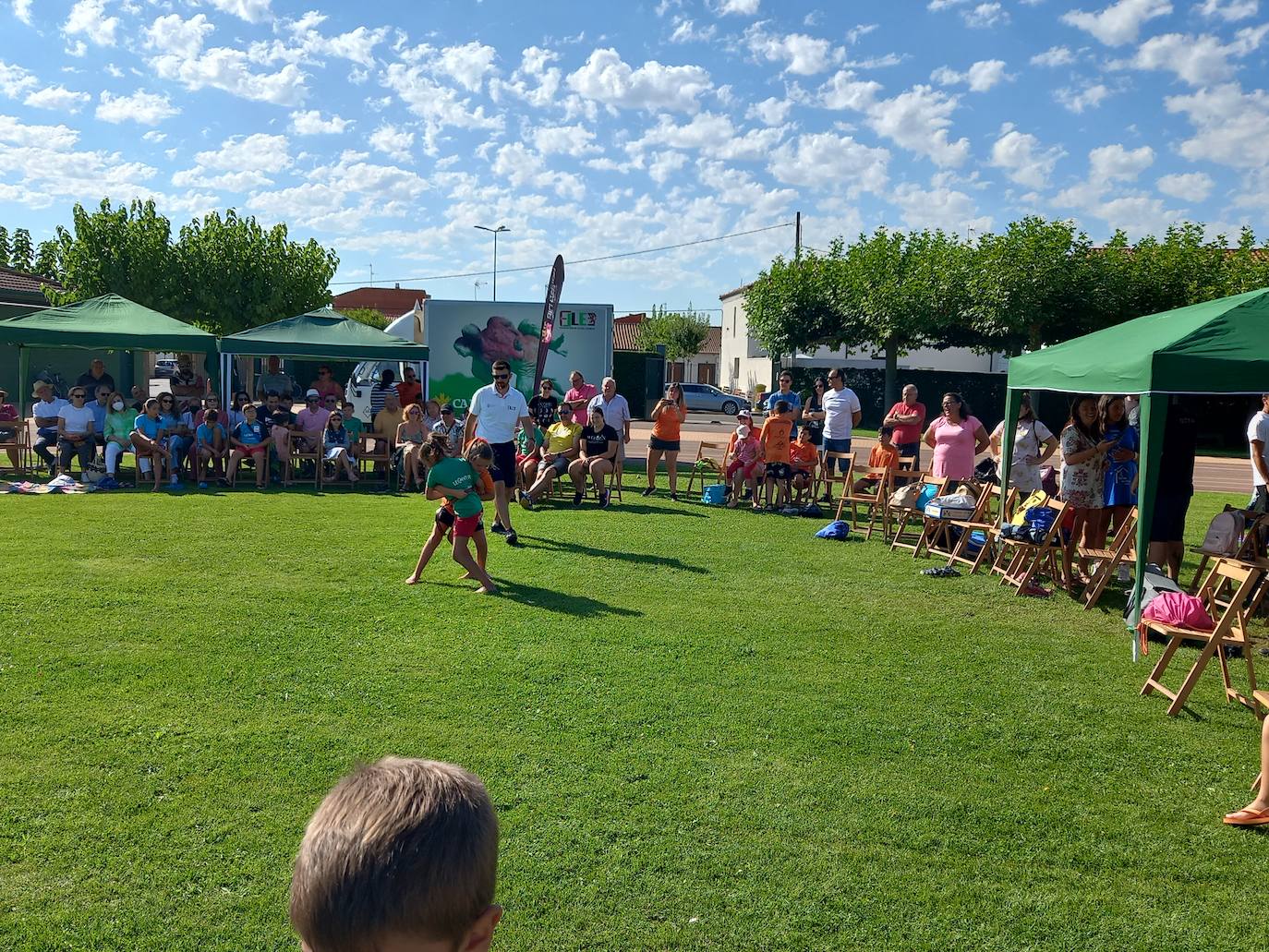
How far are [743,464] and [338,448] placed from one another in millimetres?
5933

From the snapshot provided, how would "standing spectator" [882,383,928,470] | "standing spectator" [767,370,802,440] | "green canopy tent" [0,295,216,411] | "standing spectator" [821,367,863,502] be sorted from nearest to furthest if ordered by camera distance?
"standing spectator" [882,383,928,470] < "standing spectator" [767,370,802,440] < "standing spectator" [821,367,863,502] < "green canopy tent" [0,295,216,411]

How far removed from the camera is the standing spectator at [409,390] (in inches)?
656

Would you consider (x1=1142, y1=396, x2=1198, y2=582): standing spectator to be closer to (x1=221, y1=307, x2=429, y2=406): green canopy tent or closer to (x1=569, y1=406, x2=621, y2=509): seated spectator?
(x1=569, y1=406, x2=621, y2=509): seated spectator

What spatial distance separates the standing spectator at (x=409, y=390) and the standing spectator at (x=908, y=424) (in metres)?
7.79

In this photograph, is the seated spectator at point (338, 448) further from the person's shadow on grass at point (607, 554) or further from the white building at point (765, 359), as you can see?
the white building at point (765, 359)

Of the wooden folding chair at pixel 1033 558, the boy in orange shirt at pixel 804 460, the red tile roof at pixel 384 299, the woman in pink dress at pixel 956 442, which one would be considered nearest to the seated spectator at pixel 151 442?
the boy in orange shirt at pixel 804 460

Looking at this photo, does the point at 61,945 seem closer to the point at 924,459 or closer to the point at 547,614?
the point at 547,614

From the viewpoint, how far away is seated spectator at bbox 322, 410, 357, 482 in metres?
14.6

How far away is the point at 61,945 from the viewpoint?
306 centimetres

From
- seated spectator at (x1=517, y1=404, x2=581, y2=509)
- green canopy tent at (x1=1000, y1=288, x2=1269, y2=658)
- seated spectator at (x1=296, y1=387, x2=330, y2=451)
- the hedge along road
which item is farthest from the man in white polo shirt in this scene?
the hedge along road

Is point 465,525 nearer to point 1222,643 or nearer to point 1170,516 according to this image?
point 1222,643

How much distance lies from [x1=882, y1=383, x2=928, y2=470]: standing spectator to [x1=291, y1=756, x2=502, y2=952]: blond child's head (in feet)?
39.2

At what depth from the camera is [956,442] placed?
11.0 meters

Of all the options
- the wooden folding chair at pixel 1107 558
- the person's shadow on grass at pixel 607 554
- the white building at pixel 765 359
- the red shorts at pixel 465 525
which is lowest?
the person's shadow on grass at pixel 607 554
